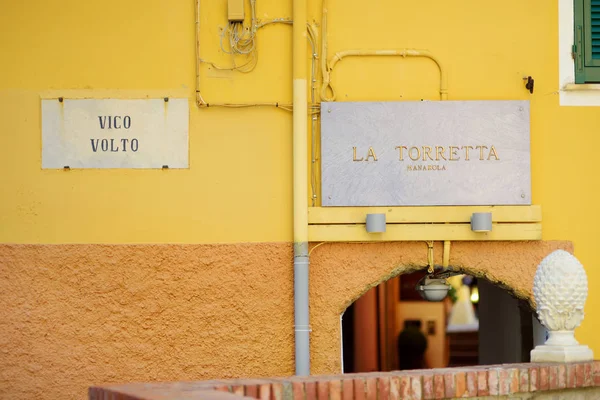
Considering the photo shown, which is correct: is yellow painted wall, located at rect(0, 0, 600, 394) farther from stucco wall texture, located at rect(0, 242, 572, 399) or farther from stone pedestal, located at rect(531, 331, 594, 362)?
stone pedestal, located at rect(531, 331, 594, 362)

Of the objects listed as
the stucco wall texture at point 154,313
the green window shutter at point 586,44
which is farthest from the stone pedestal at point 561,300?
the green window shutter at point 586,44

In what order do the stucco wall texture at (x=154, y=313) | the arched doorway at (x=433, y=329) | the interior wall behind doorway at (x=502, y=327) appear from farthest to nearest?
1. the arched doorway at (x=433, y=329)
2. the interior wall behind doorway at (x=502, y=327)
3. the stucco wall texture at (x=154, y=313)

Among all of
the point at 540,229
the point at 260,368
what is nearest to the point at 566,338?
the point at 540,229

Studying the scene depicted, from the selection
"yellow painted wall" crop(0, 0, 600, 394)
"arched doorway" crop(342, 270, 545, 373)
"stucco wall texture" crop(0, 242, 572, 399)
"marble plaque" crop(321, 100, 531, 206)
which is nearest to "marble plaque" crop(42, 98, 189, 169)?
"yellow painted wall" crop(0, 0, 600, 394)

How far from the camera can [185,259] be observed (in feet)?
28.2

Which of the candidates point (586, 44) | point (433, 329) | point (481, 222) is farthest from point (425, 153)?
point (433, 329)

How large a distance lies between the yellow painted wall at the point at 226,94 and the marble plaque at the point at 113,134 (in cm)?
8

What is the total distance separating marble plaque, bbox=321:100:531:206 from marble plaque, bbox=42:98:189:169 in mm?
1095

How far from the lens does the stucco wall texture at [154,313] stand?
27.9 ft

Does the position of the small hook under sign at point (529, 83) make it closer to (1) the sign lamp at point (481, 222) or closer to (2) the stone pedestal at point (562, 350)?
(1) the sign lamp at point (481, 222)

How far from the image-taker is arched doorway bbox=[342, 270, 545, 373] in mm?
11633

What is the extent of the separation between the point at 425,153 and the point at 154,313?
7.58 feet

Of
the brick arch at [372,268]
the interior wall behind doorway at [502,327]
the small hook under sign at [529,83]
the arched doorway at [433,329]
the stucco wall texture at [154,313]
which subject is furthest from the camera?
the arched doorway at [433,329]

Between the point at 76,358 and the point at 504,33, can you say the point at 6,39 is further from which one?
the point at 504,33
